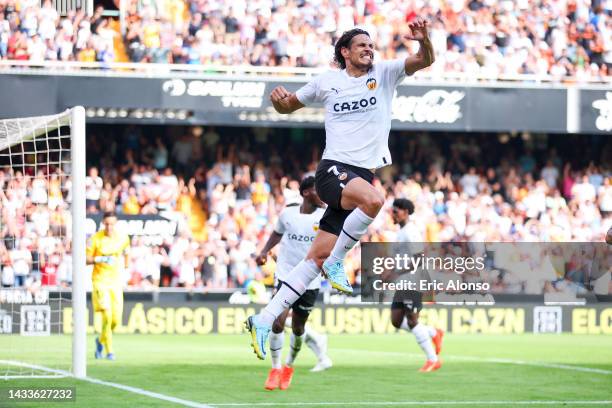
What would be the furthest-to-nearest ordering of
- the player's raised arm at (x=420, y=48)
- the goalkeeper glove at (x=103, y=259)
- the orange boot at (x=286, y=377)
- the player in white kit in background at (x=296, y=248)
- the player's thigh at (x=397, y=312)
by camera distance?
the goalkeeper glove at (x=103, y=259)
the player's thigh at (x=397, y=312)
the player in white kit in background at (x=296, y=248)
the orange boot at (x=286, y=377)
the player's raised arm at (x=420, y=48)

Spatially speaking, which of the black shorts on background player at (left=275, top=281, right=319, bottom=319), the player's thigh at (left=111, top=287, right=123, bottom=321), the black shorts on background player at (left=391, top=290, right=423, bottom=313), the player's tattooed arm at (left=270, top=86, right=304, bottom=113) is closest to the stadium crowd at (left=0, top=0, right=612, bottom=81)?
the player's thigh at (left=111, top=287, right=123, bottom=321)

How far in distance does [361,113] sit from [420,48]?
2.29 feet

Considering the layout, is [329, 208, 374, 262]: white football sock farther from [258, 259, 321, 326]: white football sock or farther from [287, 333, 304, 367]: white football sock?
[287, 333, 304, 367]: white football sock

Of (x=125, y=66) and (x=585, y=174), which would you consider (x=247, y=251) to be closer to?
(x=125, y=66)

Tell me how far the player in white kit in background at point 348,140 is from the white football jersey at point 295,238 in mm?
4235

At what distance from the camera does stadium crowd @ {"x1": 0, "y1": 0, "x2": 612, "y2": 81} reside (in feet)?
85.4

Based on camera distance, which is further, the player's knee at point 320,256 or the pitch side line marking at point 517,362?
the pitch side line marking at point 517,362

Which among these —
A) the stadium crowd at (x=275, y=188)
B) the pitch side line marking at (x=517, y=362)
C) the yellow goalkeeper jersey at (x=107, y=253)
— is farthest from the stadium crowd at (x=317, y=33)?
the yellow goalkeeper jersey at (x=107, y=253)

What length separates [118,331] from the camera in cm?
2408

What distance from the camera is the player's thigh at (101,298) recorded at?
54.6 feet

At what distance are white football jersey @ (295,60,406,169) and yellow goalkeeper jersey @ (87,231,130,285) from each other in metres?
8.13

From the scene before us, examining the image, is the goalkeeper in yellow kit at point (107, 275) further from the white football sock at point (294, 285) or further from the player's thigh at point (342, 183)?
the player's thigh at point (342, 183)

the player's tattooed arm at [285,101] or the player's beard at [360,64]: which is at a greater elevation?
the player's beard at [360,64]

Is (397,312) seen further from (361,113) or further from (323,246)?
(361,113)
